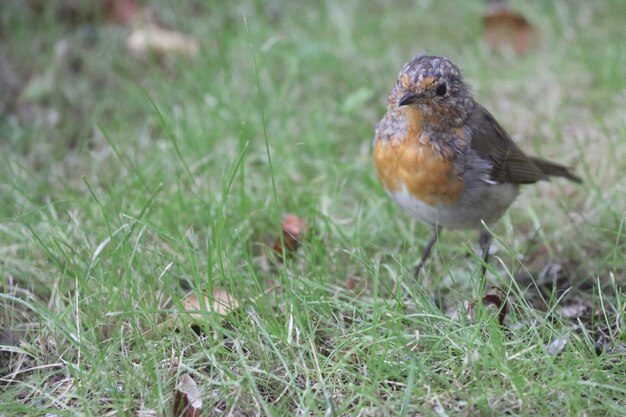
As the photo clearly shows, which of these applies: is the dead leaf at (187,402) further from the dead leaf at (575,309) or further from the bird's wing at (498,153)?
the bird's wing at (498,153)

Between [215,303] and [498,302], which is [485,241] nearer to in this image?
[498,302]

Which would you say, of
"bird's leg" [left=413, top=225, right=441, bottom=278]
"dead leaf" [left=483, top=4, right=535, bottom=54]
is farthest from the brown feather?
"dead leaf" [left=483, top=4, right=535, bottom=54]

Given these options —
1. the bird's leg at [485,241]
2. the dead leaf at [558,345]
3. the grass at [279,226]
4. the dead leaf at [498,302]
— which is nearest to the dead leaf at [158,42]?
the grass at [279,226]

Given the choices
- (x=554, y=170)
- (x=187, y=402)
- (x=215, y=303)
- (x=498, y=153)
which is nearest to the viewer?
(x=187, y=402)

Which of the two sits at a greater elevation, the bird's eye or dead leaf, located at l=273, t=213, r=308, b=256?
the bird's eye

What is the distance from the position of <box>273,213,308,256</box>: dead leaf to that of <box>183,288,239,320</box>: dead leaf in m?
0.52

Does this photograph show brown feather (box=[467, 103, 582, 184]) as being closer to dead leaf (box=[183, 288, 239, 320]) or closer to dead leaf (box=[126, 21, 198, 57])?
dead leaf (box=[183, 288, 239, 320])

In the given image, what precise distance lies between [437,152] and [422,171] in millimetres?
98

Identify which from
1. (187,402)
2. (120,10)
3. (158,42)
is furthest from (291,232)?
(120,10)

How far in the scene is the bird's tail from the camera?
3.96 m

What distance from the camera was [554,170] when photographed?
400cm

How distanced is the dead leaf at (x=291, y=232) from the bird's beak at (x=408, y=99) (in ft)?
2.35

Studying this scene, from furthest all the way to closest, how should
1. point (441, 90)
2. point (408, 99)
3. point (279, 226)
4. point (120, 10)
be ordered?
point (120, 10) → point (279, 226) → point (441, 90) → point (408, 99)

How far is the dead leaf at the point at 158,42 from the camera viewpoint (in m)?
5.57
